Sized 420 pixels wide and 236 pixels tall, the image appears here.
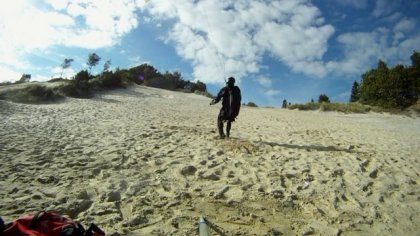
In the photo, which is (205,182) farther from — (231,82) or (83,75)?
(83,75)

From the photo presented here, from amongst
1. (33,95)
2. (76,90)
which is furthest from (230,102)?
(76,90)

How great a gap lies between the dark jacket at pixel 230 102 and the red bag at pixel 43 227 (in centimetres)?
771

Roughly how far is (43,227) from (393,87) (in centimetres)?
4529

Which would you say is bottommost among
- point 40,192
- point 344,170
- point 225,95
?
point 40,192

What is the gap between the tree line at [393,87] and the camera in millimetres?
40625

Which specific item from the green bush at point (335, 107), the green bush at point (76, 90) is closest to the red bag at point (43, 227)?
the green bush at point (76, 90)

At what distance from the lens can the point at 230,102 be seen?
11.6 m

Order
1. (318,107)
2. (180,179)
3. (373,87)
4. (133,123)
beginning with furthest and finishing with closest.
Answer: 1. (373,87)
2. (318,107)
3. (133,123)
4. (180,179)

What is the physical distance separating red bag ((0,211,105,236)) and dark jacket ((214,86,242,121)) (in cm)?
771

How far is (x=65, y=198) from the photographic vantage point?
621 centimetres

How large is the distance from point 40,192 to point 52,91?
1754 centimetres

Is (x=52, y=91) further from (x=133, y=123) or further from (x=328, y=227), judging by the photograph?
(x=328, y=227)

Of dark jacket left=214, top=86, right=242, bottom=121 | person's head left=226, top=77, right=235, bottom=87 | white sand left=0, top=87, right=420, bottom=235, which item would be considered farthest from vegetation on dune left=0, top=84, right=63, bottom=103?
person's head left=226, top=77, right=235, bottom=87

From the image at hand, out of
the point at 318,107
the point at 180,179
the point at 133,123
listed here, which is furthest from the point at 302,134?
the point at 318,107
